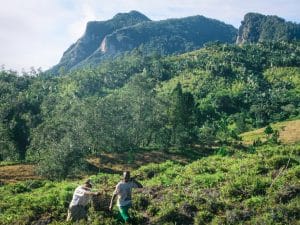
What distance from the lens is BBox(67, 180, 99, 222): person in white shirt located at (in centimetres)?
1850

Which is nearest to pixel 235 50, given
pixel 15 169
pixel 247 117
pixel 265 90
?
pixel 265 90

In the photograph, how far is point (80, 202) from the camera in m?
18.6

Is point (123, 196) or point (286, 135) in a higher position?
point (123, 196)

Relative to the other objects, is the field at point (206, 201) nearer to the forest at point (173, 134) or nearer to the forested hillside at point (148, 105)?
the forest at point (173, 134)

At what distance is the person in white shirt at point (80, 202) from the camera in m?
18.5

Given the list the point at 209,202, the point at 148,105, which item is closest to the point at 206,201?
the point at 209,202

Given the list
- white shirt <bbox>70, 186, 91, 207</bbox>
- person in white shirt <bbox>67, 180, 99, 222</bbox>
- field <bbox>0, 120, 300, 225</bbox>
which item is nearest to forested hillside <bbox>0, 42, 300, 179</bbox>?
field <bbox>0, 120, 300, 225</bbox>

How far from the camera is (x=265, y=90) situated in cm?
13138

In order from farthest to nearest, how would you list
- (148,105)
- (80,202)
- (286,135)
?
(286,135)
(148,105)
(80,202)

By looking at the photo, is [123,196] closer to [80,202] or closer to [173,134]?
[80,202]

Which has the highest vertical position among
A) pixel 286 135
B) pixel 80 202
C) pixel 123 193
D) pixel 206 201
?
pixel 123 193

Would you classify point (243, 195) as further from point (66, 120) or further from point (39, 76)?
point (39, 76)

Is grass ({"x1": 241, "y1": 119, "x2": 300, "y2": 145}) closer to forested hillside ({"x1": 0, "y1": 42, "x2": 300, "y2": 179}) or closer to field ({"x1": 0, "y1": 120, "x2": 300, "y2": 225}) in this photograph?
forested hillside ({"x1": 0, "y1": 42, "x2": 300, "y2": 179})

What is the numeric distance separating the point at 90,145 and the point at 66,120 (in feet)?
14.6
